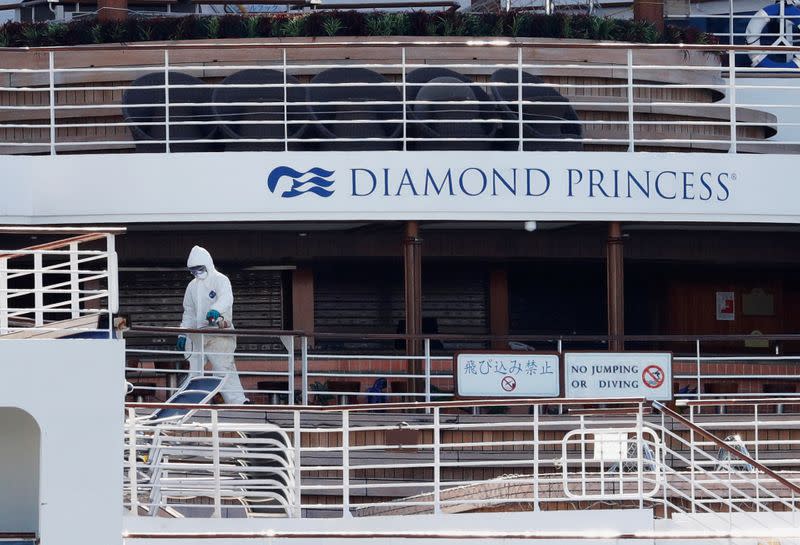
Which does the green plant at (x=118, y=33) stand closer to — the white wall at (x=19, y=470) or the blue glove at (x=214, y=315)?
the blue glove at (x=214, y=315)

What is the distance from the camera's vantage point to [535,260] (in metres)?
16.6

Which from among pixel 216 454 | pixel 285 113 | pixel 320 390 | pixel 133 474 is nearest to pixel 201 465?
pixel 216 454

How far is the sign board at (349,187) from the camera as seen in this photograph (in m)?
13.9

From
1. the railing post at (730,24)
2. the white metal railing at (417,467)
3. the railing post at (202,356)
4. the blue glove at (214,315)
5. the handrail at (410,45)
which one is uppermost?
the railing post at (730,24)

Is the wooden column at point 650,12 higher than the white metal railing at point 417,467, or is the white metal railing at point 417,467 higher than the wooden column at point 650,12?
the wooden column at point 650,12

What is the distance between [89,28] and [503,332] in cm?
507

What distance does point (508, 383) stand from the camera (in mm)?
12688

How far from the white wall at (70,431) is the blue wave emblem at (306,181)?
5.09 metres

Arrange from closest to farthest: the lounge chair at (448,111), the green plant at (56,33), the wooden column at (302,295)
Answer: the lounge chair at (448,111) → the wooden column at (302,295) → the green plant at (56,33)

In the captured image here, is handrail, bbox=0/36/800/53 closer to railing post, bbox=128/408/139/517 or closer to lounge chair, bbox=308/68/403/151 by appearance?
lounge chair, bbox=308/68/403/151

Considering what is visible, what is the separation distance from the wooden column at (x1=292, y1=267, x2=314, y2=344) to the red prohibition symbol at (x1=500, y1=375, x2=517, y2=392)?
13.2ft

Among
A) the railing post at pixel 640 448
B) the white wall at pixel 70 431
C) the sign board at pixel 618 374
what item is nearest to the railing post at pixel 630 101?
the sign board at pixel 618 374

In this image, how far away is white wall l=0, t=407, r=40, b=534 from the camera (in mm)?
10016

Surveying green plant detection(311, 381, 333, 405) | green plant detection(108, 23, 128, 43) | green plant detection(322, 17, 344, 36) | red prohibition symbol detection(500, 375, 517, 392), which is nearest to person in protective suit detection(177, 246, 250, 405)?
green plant detection(311, 381, 333, 405)
